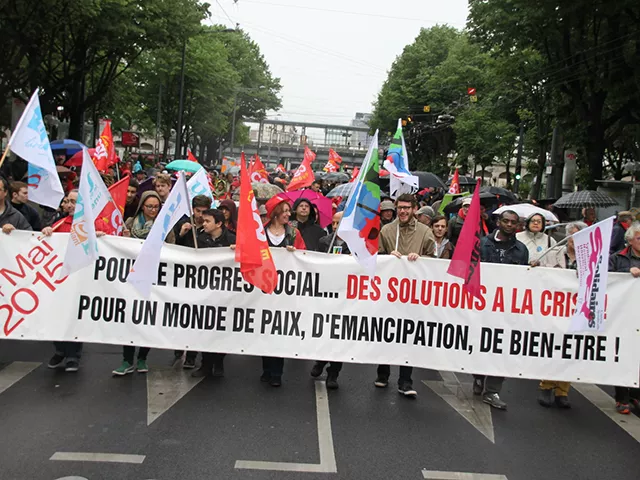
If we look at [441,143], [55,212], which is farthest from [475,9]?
[441,143]

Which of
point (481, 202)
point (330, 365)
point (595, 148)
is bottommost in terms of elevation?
point (330, 365)

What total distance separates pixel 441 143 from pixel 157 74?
24.6m

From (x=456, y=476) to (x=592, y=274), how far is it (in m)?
2.16

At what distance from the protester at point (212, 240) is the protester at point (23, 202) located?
6.66ft

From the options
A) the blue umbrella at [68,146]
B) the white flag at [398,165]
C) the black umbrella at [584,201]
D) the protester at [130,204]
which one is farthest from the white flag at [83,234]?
the blue umbrella at [68,146]

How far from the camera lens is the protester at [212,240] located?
7113 mm

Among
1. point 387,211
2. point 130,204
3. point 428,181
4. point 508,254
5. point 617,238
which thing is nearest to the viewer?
point 508,254

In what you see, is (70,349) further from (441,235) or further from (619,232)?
(619,232)

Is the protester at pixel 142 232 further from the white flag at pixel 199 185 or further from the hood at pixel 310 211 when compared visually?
the hood at pixel 310 211

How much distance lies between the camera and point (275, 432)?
581 cm

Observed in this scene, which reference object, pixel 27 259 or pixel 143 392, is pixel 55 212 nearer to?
pixel 27 259

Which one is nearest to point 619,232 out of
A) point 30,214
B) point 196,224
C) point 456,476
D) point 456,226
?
point 456,226

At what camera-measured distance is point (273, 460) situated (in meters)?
5.25

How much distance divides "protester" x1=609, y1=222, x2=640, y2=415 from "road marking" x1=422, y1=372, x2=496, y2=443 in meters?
1.33
